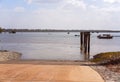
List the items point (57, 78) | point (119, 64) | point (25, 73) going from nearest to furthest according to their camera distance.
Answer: point (57, 78) < point (25, 73) < point (119, 64)

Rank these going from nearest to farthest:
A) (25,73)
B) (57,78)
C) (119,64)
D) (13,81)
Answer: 1. (13,81)
2. (57,78)
3. (25,73)
4. (119,64)

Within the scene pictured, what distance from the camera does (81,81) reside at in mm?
18078

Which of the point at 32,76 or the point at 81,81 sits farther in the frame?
the point at 32,76

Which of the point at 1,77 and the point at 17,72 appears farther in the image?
the point at 17,72

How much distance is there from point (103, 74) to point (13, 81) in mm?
6155

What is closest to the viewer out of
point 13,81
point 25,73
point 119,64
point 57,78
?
point 13,81

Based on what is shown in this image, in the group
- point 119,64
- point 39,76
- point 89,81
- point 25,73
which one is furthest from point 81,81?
point 119,64

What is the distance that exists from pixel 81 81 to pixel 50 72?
13.1ft

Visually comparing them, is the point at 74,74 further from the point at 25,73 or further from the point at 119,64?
the point at 119,64

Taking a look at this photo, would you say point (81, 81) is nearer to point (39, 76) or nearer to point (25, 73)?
point (39, 76)

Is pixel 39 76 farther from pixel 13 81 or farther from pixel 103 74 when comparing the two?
pixel 103 74

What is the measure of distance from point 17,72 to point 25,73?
25.3 inches

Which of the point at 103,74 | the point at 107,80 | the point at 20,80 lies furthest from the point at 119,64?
the point at 20,80

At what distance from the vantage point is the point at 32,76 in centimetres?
1964
